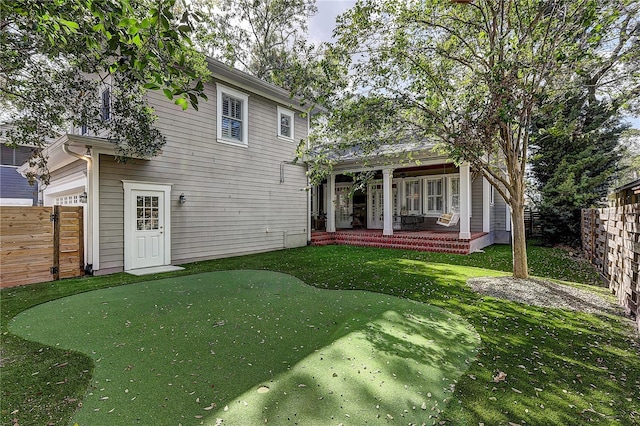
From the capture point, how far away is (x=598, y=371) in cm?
283

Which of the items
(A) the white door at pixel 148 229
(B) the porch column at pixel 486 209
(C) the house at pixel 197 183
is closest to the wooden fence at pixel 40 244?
(C) the house at pixel 197 183

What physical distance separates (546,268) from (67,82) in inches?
437

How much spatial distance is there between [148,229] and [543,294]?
28.6 ft

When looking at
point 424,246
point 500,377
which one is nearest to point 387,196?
point 424,246

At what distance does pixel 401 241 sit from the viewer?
1129cm

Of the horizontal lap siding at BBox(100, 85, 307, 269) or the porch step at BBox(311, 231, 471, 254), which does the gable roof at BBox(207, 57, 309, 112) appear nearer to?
the horizontal lap siding at BBox(100, 85, 307, 269)

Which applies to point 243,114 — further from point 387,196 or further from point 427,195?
point 427,195

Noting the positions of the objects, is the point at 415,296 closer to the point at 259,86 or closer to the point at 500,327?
the point at 500,327

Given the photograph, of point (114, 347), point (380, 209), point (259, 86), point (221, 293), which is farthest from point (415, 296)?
point (380, 209)

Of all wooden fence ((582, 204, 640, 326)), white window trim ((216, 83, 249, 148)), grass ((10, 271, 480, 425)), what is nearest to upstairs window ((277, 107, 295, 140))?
white window trim ((216, 83, 249, 148))

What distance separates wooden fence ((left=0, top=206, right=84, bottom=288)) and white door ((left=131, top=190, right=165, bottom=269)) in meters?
1.07

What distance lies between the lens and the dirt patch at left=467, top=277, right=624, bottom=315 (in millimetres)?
4652

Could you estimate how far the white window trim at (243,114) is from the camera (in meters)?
8.98

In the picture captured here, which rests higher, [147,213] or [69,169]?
[69,169]
